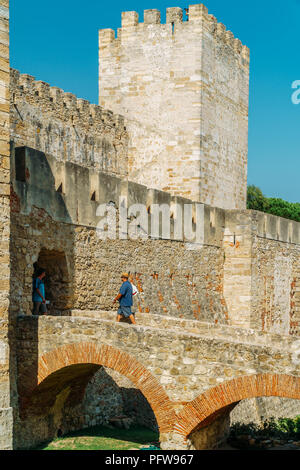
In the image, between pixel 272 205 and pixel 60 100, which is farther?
pixel 272 205

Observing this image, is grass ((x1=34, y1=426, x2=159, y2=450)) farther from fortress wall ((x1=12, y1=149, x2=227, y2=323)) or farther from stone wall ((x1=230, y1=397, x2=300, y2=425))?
stone wall ((x1=230, y1=397, x2=300, y2=425))

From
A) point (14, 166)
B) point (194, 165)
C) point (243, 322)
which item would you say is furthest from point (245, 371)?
point (194, 165)

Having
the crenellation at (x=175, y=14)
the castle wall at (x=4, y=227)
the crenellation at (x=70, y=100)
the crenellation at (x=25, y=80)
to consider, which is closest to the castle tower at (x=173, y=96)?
the crenellation at (x=175, y=14)

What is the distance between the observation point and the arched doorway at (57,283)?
34.0 ft

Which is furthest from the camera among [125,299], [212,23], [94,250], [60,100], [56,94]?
[212,23]

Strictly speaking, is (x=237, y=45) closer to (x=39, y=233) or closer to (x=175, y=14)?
(x=175, y=14)

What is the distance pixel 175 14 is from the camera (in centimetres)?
1717

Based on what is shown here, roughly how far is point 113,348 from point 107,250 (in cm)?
339

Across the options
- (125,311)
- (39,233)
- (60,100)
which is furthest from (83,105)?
(125,311)

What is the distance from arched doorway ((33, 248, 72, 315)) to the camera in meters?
10.4

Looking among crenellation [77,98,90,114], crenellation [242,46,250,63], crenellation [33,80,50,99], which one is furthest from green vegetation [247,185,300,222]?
crenellation [33,80,50,99]

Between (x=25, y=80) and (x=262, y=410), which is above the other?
(x=25, y=80)

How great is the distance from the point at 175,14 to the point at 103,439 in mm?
11344
